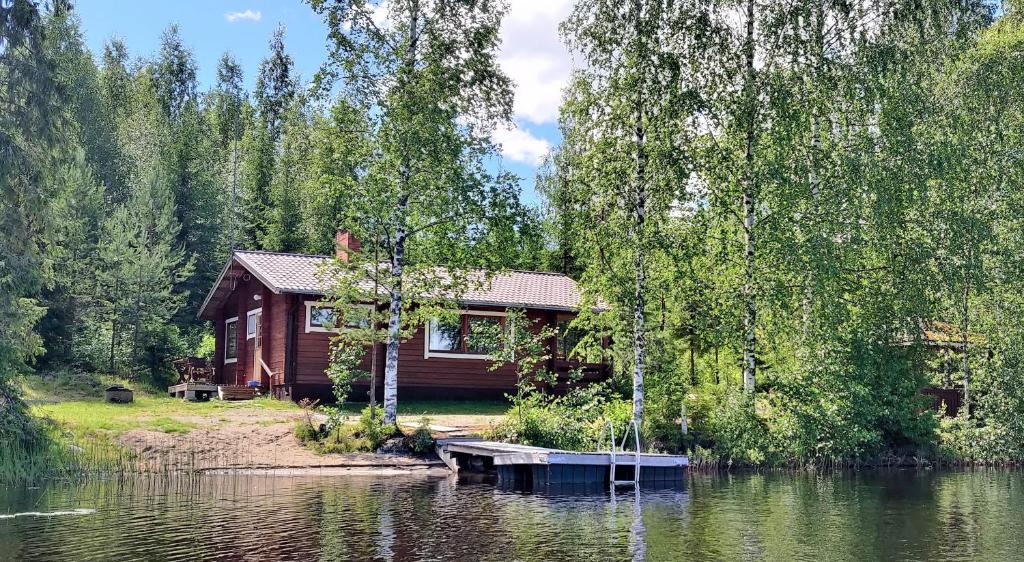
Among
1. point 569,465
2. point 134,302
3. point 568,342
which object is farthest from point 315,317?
point 569,465

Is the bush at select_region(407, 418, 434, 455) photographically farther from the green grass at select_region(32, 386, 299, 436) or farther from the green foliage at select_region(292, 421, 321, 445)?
the green grass at select_region(32, 386, 299, 436)

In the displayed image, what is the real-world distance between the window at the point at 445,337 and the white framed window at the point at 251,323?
19.8 feet

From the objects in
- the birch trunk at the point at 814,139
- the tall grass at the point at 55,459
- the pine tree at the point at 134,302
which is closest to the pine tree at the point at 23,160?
the tall grass at the point at 55,459

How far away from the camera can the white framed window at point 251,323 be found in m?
29.9

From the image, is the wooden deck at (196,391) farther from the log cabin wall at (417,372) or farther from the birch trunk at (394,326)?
the birch trunk at (394,326)

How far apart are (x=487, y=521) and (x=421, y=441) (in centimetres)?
755

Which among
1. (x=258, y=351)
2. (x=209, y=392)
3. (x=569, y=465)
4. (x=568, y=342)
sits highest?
(x=568, y=342)

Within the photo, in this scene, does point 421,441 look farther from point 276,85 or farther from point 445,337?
point 276,85

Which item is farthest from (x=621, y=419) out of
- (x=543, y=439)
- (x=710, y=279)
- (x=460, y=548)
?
(x=460, y=548)

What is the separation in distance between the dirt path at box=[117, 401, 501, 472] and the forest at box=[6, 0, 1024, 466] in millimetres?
2300

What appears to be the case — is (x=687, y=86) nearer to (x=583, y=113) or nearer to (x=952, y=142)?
(x=583, y=113)

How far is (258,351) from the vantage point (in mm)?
28969

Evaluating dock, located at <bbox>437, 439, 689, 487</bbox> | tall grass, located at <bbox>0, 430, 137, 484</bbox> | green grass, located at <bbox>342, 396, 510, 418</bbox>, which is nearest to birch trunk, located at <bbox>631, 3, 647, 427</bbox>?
dock, located at <bbox>437, 439, 689, 487</bbox>

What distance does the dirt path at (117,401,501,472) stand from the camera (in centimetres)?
1889
